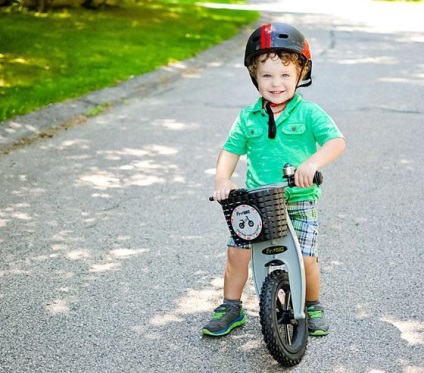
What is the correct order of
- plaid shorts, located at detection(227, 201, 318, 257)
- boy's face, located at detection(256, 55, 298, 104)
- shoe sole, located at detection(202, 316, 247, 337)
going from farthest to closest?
shoe sole, located at detection(202, 316, 247, 337) < plaid shorts, located at detection(227, 201, 318, 257) < boy's face, located at detection(256, 55, 298, 104)

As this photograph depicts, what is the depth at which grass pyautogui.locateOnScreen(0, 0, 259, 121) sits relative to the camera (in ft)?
33.2

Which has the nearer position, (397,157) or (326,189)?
(326,189)

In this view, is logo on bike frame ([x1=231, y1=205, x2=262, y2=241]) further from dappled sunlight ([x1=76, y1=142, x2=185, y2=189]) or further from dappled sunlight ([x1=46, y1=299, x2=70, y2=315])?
dappled sunlight ([x1=76, y1=142, x2=185, y2=189])

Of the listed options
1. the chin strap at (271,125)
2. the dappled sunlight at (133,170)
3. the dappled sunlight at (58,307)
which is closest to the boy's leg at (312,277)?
the chin strap at (271,125)

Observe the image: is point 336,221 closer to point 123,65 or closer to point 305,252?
point 305,252

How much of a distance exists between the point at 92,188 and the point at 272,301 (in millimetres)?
3264

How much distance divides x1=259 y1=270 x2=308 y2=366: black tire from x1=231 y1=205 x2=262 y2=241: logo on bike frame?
0.80 ft

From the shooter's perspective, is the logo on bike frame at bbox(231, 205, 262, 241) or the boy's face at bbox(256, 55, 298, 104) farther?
the boy's face at bbox(256, 55, 298, 104)

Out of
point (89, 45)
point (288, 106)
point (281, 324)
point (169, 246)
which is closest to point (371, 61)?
point (89, 45)

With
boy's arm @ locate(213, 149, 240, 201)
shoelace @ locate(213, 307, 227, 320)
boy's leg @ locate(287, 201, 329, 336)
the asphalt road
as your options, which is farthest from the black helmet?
the asphalt road

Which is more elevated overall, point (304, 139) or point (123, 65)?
point (304, 139)

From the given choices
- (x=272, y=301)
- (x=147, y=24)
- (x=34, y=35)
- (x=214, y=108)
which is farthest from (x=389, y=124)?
(x=147, y=24)

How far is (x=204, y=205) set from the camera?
611cm

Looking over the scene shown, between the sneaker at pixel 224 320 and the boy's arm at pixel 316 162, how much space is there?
0.86 meters
